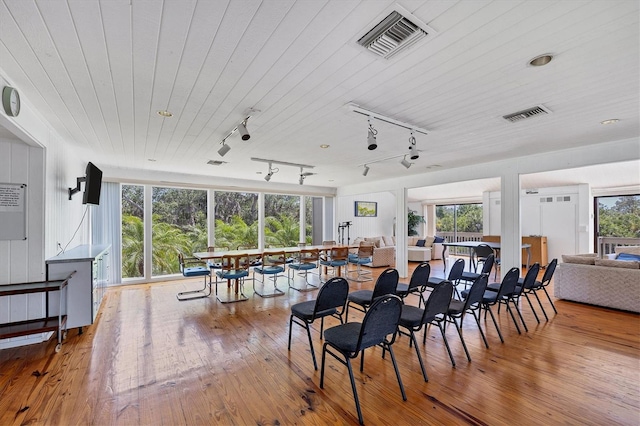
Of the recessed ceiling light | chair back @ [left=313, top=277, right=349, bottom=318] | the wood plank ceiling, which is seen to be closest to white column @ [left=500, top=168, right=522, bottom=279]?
the wood plank ceiling

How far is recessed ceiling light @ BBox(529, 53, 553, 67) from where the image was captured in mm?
2012

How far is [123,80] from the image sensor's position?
2342mm

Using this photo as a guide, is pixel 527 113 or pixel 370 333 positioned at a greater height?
pixel 527 113

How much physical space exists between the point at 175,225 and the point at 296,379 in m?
5.70

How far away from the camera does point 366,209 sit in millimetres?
10500

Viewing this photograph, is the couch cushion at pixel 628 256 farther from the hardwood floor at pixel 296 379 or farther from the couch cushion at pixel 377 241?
the couch cushion at pixel 377 241

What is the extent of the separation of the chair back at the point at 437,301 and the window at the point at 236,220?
5573 millimetres

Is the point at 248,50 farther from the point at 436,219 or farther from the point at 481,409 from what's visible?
the point at 436,219

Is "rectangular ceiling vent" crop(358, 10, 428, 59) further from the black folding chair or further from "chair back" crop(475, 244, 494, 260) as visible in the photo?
"chair back" crop(475, 244, 494, 260)

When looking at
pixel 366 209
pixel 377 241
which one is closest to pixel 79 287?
pixel 377 241

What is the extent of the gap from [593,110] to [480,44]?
2.11 m

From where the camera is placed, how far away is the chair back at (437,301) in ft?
8.46

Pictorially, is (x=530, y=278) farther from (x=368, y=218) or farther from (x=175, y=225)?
(x=175, y=225)

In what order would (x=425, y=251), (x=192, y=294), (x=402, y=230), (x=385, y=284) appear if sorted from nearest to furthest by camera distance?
1. (x=385, y=284)
2. (x=192, y=294)
3. (x=402, y=230)
4. (x=425, y=251)
